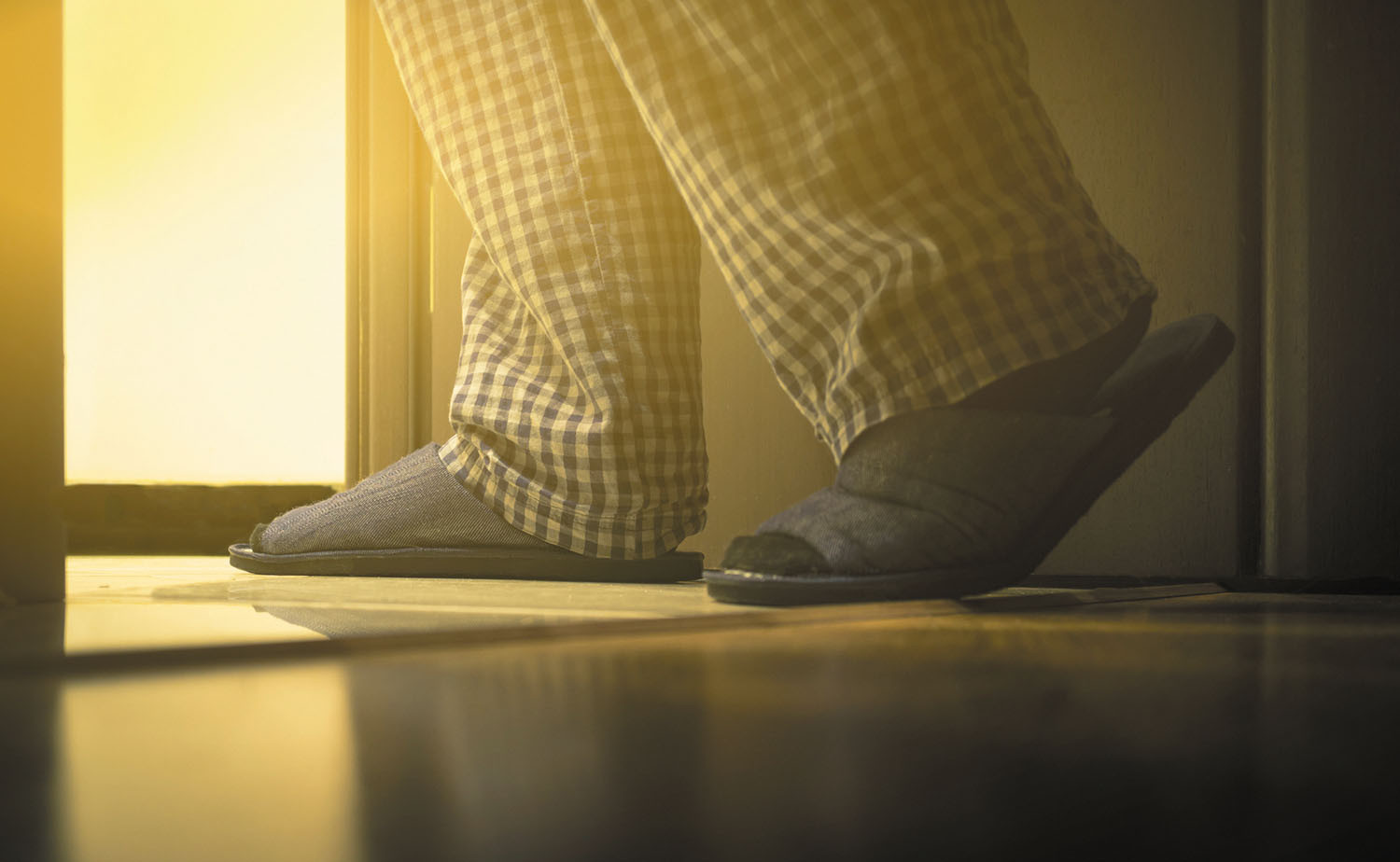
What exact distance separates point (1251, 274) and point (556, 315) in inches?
23.3

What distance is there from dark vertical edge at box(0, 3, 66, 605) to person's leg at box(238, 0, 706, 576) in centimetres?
37

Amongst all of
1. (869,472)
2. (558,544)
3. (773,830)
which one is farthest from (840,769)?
(558,544)

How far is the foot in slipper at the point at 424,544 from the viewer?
0.91 metres

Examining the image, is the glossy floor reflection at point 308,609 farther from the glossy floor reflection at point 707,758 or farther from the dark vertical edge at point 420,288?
the dark vertical edge at point 420,288

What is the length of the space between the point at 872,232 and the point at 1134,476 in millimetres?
450

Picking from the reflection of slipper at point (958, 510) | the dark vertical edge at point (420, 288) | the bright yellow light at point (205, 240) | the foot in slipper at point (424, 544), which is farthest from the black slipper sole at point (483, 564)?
the bright yellow light at point (205, 240)

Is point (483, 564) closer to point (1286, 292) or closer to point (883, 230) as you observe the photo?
point (883, 230)

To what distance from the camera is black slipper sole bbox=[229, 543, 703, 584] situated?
91 centimetres

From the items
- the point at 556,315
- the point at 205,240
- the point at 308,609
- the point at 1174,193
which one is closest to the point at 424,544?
the point at 556,315

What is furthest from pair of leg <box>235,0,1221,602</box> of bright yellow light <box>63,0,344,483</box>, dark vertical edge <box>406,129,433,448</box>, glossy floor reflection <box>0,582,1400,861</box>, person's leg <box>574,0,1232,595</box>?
bright yellow light <box>63,0,344,483</box>

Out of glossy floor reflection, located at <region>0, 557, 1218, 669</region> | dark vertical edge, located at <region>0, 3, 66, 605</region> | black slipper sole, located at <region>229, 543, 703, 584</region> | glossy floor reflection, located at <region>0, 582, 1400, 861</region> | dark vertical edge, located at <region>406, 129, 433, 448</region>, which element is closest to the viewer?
glossy floor reflection, located at <region>0, 582, 1400, 861</region>

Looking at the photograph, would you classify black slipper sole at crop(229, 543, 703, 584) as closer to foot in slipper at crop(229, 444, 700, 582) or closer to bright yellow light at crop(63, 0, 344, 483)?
foot in slipper at crop(229, 444, 700, 582)

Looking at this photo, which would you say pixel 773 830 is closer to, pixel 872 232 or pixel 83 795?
pixel 83 795

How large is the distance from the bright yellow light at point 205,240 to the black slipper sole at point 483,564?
131 cm
